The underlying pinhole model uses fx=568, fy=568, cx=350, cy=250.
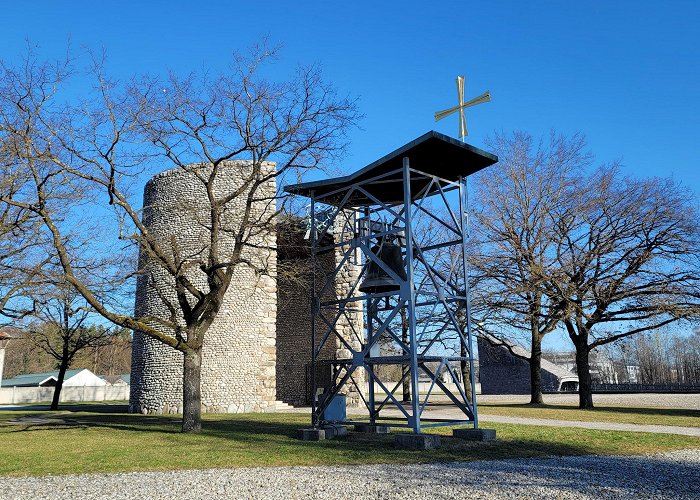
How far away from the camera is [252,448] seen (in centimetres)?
941

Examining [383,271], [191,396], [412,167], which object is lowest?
[191,396]

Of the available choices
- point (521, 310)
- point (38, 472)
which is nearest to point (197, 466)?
point (38, 472)

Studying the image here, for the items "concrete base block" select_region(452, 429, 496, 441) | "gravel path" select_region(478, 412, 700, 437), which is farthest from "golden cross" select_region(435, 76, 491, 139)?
"gravel path" select_region(478, 412, 700, 437)

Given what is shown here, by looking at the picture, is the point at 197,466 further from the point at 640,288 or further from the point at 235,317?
the point at 640,288

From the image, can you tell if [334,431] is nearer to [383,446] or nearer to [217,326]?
[383,446]

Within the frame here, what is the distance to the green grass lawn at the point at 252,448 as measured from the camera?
26.1 feet

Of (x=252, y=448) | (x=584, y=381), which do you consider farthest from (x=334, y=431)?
(x=584, y=381)

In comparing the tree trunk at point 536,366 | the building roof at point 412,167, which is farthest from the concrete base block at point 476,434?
the tree trunk at point 536,366

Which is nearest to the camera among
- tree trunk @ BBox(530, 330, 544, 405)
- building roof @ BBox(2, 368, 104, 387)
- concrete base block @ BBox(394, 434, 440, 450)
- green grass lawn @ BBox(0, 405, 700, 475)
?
green grass lawn @ BBox(0, 405, 700, 475)

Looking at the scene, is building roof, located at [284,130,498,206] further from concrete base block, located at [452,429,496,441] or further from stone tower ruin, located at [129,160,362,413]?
stone tower ruin, located at [129,160,362,413]

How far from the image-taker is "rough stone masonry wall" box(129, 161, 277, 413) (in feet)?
69.9

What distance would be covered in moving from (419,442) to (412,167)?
5.23m

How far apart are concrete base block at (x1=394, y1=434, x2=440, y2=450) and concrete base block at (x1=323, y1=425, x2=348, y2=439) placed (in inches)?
75.2

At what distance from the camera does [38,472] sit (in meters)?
7.42
